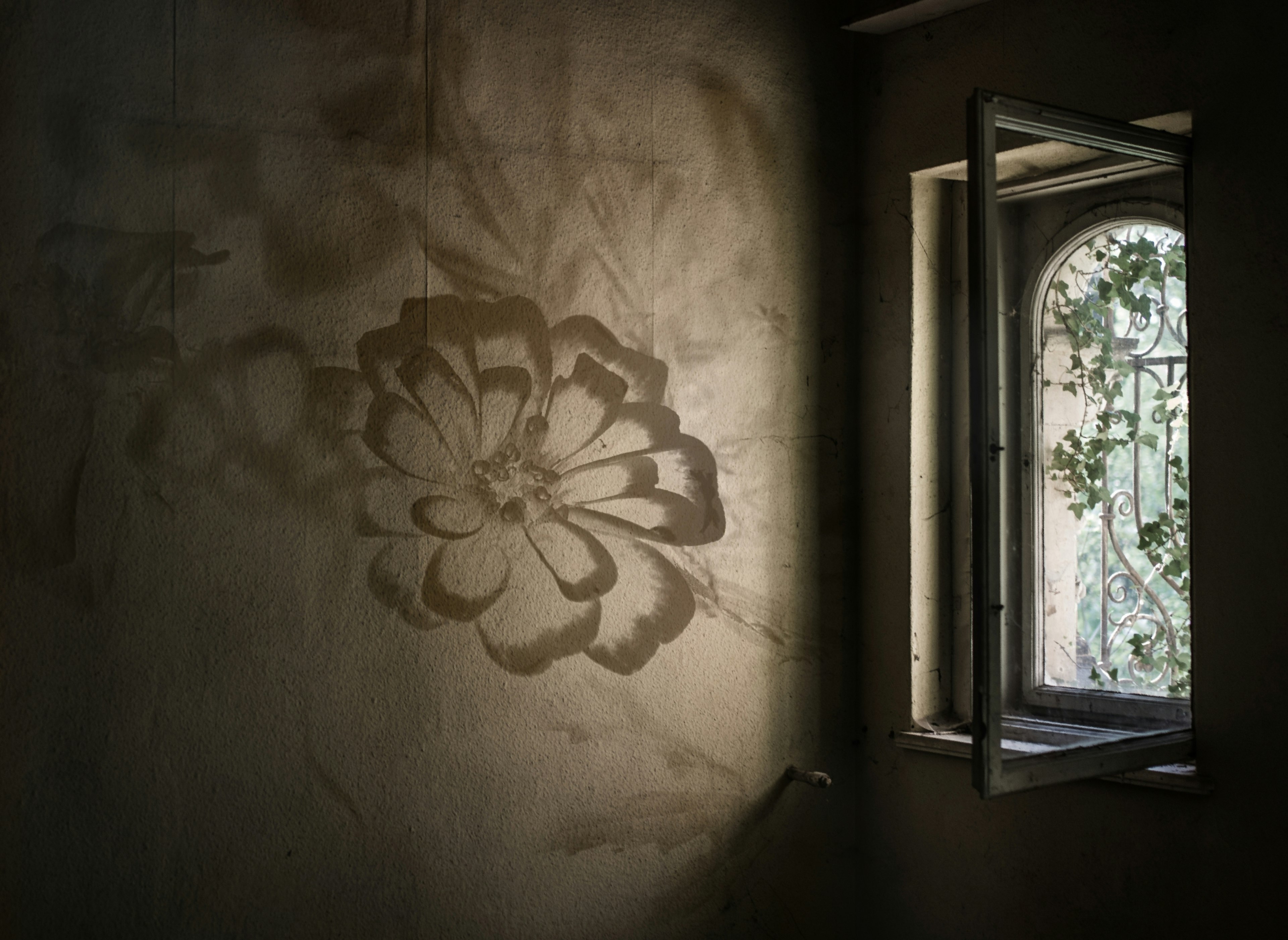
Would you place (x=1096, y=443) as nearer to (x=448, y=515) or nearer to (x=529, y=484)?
(x=529, y=484)

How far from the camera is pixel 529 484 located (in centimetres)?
232

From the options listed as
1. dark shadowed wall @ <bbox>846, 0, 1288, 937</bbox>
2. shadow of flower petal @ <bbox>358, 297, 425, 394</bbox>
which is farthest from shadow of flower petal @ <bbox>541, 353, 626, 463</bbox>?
dark shadowed wall @ <bbox>846, 0, 1288, 937</bbox>

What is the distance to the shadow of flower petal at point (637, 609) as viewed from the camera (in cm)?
241

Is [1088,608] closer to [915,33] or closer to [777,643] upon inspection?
[777,643]

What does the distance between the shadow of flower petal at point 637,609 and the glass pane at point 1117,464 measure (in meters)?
0.88

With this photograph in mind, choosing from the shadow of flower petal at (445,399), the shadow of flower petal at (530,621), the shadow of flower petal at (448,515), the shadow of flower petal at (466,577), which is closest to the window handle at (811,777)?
the shadow of flower petal at (530,621)

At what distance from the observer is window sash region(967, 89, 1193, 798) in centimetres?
194

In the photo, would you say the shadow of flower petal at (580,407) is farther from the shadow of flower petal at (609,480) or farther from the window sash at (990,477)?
the window sash at (990,477)

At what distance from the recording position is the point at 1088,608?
8.09 ft

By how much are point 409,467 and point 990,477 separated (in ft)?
3.85

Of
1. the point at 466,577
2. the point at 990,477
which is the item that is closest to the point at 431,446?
the point at 466,577

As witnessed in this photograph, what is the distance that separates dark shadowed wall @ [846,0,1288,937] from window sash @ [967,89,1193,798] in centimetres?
27

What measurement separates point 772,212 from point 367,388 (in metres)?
1.21

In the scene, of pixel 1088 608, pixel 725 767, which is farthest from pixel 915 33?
pixel 725 767
